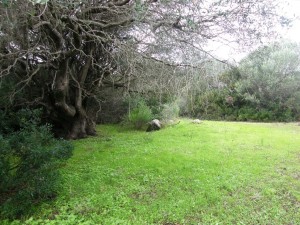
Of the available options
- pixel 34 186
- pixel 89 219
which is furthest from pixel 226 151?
pixel 34 186

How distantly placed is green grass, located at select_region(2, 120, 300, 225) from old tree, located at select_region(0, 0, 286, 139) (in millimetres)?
1772

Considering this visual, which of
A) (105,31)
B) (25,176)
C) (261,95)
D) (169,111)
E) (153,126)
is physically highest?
(105,31)

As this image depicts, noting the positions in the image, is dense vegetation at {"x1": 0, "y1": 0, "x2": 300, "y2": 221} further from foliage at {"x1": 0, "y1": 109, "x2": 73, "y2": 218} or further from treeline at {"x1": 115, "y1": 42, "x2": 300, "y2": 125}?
treeline at {"x1": 115, "y1": 42, "x2": 300, "y2": 125}

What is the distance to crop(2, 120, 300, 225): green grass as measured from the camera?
3.03 m

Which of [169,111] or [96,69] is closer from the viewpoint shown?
[96,69]

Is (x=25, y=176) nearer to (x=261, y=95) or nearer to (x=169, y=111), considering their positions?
(x=169, y=111)

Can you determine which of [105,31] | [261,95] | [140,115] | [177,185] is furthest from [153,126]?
[261,95]

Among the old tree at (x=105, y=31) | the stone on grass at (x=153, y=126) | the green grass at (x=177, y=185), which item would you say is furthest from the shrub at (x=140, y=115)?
the green grass at (x=177, y=185)

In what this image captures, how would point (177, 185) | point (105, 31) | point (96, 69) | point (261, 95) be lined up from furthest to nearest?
point (261, 95) → point (96, 69) → point (105, 31) → point (177, 185)

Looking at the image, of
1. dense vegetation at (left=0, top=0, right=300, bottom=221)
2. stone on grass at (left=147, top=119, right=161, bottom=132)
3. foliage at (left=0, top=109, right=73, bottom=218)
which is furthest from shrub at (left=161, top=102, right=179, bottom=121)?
foliage at (left=0, top=109, right=73, bottom=218)

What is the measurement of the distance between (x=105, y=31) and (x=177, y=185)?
326cm

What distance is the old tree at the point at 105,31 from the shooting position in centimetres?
359

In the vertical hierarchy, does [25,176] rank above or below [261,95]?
below

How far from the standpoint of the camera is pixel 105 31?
4926mm
